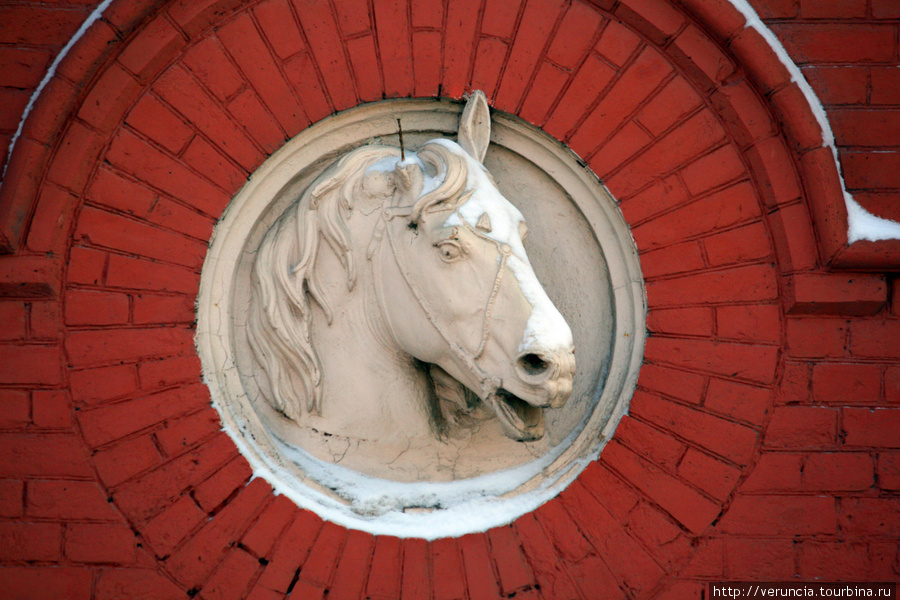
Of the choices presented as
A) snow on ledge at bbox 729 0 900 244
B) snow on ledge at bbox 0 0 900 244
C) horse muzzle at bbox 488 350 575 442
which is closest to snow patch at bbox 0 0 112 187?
snow on ledge at bbox 0 0 900 244

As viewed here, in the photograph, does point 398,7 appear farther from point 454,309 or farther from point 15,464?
→ point 15,464

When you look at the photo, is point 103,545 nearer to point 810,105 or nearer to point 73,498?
point 73,498

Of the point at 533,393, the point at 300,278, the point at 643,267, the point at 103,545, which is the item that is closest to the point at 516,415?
the point at 533,393

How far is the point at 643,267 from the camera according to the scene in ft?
8.64

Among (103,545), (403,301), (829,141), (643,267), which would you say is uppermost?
(829,141)

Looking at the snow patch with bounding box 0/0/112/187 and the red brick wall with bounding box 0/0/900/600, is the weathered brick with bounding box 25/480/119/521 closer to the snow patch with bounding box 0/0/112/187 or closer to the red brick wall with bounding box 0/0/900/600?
the red brick wall with bounding box 0/0/900/600

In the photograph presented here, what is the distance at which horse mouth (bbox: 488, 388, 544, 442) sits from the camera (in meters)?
2.38

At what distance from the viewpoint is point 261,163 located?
2.56m

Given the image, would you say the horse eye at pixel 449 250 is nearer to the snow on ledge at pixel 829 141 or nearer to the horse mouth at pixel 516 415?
the horse mouth at pixel 516 415

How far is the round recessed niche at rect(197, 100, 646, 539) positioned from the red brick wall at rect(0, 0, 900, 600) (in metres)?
0.08

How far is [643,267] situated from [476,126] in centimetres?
74

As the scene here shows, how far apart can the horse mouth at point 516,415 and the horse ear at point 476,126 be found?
797 millimetres

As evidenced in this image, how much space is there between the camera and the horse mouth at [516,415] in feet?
7.79

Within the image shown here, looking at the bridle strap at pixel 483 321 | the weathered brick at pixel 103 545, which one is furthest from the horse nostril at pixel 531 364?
the weathered brick at pixel 103 545
